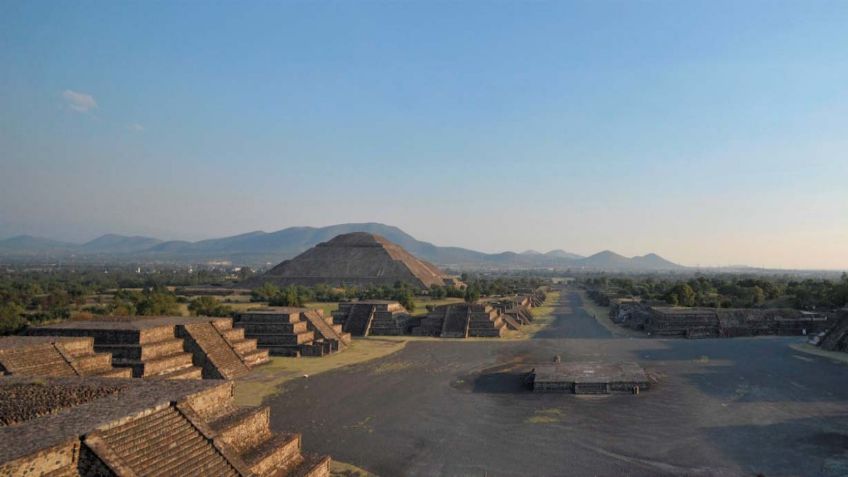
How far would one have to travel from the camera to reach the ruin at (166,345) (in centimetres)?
2316

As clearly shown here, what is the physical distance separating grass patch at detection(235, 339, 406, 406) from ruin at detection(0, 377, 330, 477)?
8180 mm

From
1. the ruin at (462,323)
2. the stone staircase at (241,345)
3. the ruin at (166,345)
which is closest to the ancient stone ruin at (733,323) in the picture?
the ruin at (462,323)

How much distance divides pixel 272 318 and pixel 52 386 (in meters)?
21.0

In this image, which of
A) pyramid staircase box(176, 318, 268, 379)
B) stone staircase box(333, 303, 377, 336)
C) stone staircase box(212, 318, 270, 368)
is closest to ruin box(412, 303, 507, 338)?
stone staircase box(333, 303, 377, 336)

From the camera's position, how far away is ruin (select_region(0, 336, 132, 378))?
60.8 feet

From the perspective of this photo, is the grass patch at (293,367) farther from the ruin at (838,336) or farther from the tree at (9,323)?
the ruin at (838,336)

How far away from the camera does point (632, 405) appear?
21.1m

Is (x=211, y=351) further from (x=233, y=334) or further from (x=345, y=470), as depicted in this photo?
(x=345, y=470)

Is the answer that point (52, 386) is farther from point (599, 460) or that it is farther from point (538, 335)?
point (538, 335)

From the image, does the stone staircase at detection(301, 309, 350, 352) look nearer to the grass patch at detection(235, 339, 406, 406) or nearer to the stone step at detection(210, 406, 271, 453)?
the grass patch at detection(235, 339, 406, 406)

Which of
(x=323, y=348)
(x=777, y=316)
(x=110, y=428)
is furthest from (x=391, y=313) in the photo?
(x=110, y=428)

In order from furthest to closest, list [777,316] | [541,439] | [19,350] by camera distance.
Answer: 1. [777,316]
2. [19,350]
3. [541,439]

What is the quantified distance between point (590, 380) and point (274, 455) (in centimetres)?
1507

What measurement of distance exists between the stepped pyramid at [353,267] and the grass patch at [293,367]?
5358 centimetres
